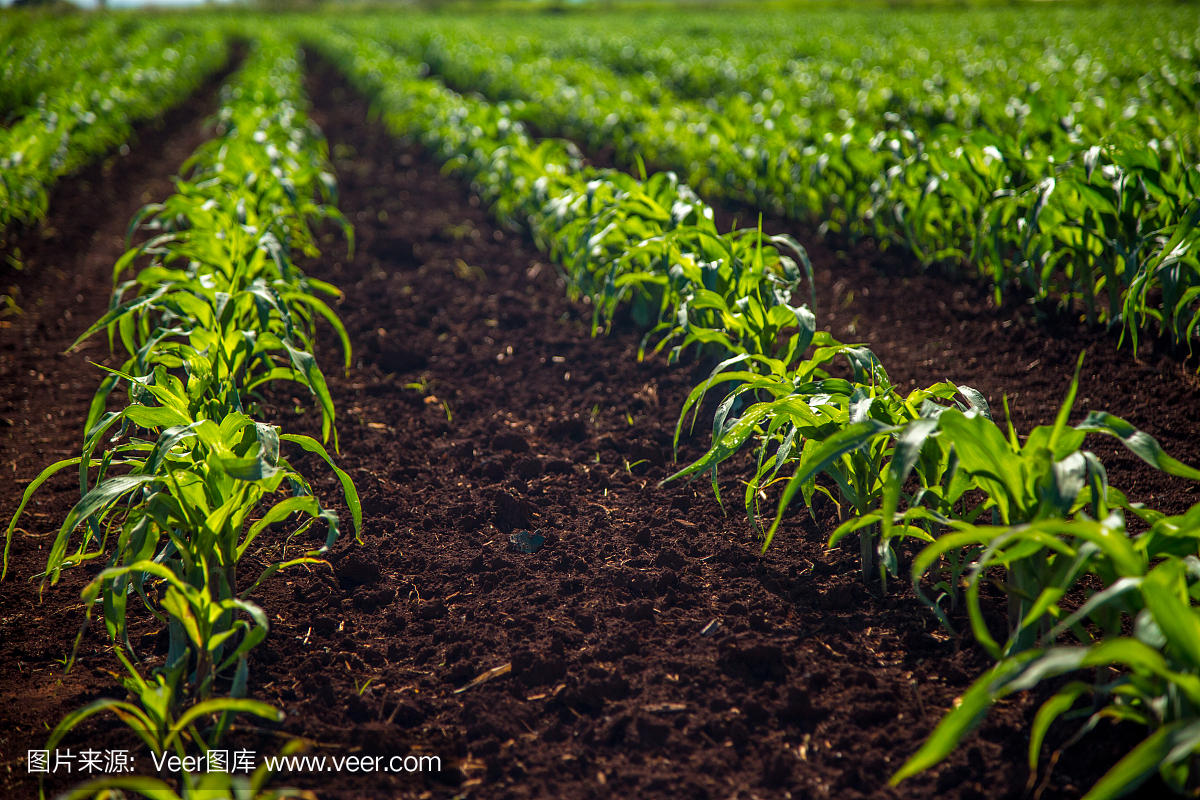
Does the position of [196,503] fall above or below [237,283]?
below

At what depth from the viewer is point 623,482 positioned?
278cm

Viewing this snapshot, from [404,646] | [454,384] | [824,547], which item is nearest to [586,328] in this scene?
[454,384]

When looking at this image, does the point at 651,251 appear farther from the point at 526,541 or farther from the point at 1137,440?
the point at 1137,440

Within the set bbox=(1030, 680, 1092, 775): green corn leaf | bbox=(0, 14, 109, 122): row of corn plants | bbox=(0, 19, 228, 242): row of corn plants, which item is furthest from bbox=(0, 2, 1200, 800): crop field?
bbox=(0, 14, 109, 122): row of corn plants

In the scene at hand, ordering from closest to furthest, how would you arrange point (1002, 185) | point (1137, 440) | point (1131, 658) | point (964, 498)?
point (1131, 658) → point (1137, 440) → point (964, 498) → point (1002, 185)

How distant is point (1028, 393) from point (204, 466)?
3235mm

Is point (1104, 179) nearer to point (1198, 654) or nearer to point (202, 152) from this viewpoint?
point (1198, 654)

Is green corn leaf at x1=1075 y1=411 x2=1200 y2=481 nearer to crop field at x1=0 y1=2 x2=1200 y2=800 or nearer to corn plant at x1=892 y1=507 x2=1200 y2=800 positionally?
crop field at x1=0 y1=2 x2=1200 y2=800

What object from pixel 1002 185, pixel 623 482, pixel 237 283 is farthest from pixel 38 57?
pixel 1002 185

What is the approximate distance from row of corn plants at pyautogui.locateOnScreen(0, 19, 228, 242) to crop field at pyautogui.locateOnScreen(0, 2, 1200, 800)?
0.12 m

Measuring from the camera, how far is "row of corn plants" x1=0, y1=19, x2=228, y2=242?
233 inches

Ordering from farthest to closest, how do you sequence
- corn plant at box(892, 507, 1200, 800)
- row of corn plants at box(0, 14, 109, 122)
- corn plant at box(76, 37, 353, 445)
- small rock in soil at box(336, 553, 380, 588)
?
1. row of corn plants at box(0, 14, 109, 122)
2. corn plant at box(76, 37, 353, 445)
3. small rock in soil at box(336, 553, 380, 588)
4. corn plant at box(892, 507, 1200, 800)

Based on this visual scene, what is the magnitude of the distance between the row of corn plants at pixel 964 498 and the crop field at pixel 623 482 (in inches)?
0.5

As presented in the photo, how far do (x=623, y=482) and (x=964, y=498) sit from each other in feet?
4.01
